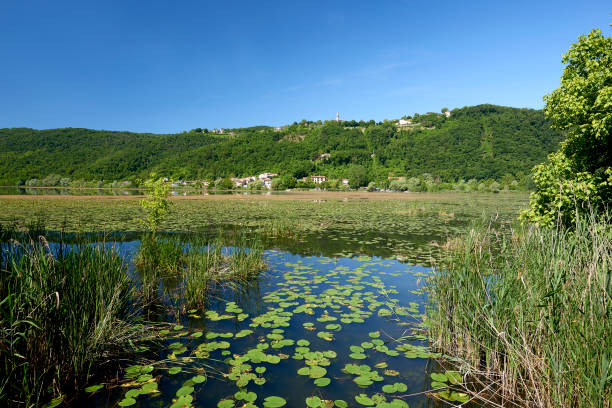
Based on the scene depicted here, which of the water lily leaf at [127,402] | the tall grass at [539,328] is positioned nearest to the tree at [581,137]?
the tall grass at [539,328]

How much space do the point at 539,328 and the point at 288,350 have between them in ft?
9.49

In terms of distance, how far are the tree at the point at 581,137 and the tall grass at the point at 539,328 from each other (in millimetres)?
2864

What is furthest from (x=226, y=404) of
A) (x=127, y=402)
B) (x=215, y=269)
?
(x=215, y=269)

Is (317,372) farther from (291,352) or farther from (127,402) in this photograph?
(127,402)

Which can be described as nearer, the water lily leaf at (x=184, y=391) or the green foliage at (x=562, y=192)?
the water lily leaf at (x=184, y=391)

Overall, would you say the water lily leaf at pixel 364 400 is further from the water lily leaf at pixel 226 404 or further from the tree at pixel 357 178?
the tree at pixel 357 178

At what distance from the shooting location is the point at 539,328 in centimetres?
293

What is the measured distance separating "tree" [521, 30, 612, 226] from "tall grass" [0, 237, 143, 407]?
8084 mm

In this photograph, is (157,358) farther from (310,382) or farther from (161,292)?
(161,292)

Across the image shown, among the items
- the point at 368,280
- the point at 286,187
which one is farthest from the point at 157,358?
the point at 286,187

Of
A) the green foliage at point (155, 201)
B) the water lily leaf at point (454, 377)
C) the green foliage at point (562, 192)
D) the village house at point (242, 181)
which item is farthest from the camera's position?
the village house at point (242, 181)

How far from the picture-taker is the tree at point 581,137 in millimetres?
5918

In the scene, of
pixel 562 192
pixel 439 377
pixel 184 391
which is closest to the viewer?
pixel 184 391

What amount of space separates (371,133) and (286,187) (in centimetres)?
6768
